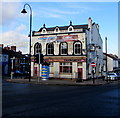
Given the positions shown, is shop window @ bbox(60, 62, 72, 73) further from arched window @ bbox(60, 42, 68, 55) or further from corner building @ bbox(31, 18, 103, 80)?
arched window @ bbox(60, 42, 68, 55)

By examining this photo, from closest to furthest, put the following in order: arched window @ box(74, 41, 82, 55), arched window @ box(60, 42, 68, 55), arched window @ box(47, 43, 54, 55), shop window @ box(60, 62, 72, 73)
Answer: arched window @ box(74, 41, 82, 55), shop window @ box(60, 62, 72, 73), arched window @ box(60, 42, 68, 55), arched window @ box(47, 43, 54, 55)

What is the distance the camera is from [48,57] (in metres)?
32.9

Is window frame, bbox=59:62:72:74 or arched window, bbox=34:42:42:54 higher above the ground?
arched window, bbox=34:42:42:54

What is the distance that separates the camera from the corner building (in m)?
30.7

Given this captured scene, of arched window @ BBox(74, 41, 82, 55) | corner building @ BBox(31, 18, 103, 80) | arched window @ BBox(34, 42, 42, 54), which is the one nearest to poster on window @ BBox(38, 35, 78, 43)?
corner building @ BBox(31, 18, 103, 80)

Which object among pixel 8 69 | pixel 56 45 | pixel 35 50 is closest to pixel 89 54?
pixel 56 45

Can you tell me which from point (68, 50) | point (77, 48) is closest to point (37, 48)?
point (68, 50)

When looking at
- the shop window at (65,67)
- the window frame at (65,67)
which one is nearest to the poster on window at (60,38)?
the window frame at (65,67)

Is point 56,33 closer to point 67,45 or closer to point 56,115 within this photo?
point 67,45

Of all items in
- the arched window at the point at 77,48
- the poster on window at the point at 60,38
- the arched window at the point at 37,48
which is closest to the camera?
the arched window at the point at 77,48

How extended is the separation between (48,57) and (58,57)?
208cm

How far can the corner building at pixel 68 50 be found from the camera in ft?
101

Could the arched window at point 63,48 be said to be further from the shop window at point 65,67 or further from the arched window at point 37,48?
the arched window at point 37,48

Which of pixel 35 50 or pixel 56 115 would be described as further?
pixel 35 50
